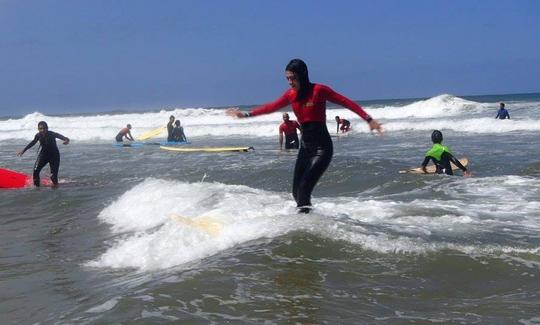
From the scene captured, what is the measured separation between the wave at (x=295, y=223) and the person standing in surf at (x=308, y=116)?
365 millimetres

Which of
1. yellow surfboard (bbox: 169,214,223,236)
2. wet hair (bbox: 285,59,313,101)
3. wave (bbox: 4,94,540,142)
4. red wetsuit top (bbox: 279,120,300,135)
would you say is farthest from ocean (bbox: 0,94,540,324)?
wave (bbox: 4,94,540,142)

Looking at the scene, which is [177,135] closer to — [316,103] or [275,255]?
[316,103]

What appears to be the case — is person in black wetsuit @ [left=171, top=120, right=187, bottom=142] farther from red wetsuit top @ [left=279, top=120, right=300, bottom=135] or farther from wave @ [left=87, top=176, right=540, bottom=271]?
wave @ [left=87, top=176, right=540, bottom=271]

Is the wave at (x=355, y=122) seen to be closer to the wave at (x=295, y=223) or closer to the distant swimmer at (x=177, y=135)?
the distant swimmer at (x=177, y=135)

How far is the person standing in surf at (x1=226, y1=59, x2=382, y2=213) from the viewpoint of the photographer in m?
5.66

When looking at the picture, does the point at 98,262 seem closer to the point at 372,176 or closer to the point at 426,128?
the point at 372,176

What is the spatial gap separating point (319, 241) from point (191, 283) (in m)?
1.39

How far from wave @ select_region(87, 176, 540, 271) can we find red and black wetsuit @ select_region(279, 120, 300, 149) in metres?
8.50

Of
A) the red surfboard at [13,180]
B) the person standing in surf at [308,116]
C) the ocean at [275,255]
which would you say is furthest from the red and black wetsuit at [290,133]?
the person standing in surf at [308,116]

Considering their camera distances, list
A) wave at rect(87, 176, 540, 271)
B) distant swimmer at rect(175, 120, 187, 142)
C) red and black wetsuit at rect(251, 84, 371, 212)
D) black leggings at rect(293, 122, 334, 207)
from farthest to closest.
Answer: distant swimmer at rect(175, 120, 187, 142) < black leggings at rect(293, 122, 334, 207) < red and black wetsuit at rect(251, 84, 371, 212) < wave at rect(87, 176, 540, 271)

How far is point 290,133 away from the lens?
17812 mm

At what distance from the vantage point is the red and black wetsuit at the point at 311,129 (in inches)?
227

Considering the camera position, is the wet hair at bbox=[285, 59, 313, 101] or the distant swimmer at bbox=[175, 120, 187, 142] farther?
the distant swimmer at bbox=[175, 120, 187, 142]

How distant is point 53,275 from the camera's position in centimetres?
531
